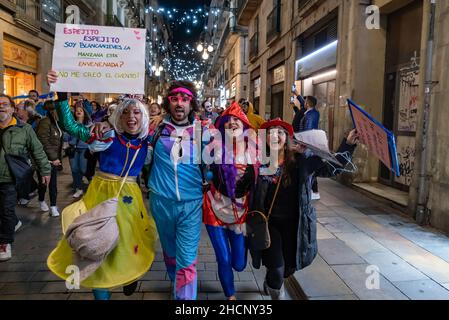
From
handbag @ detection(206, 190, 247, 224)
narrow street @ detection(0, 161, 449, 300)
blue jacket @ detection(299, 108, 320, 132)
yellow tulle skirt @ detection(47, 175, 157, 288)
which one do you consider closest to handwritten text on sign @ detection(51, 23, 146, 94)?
yellow tulle skirt @ detection(47, 175, 157, 288)

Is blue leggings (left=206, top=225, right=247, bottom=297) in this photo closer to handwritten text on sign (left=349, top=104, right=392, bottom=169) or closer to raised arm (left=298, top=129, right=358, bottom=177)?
raised arm (left=298, top=129, right=358, bottom=177)

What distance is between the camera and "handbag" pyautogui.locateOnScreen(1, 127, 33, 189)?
4384 mm

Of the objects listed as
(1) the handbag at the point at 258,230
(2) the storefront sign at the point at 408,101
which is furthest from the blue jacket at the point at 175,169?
(2) the storefront sign at the point at 408,101

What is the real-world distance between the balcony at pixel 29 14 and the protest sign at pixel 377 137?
12.9m

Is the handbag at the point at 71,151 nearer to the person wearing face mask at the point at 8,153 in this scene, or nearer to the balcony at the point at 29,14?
the person wearing face mask at the point at 8,153

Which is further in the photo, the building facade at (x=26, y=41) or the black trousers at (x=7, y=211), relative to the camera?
the building facade at (x=26, y=41)

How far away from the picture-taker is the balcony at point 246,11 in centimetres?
2110

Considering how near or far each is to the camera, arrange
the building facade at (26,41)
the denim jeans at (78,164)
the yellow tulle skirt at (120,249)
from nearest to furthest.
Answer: the yellow tulle skirt at (120,249), the denim jeans at (78,164), the building facade at (26,41)

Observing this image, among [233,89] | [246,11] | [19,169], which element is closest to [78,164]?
[19,169]

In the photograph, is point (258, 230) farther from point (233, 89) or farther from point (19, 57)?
point (233, 89)

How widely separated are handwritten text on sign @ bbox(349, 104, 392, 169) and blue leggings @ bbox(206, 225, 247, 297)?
1.30 meters

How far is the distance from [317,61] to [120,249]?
33.5 ft

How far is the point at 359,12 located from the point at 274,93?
1010cm
